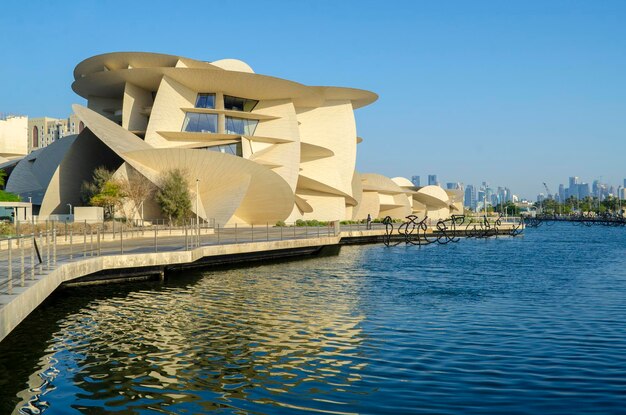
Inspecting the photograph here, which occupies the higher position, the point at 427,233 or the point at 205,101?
the point at 205,101

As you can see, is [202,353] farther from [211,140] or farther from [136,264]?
[211,140]

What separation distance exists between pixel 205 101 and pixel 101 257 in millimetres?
39086

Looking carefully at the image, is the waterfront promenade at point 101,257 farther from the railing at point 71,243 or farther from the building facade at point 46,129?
the building facade at point 46,129

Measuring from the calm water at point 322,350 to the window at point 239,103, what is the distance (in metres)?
39.8

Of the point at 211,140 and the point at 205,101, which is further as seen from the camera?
the point at 205,101

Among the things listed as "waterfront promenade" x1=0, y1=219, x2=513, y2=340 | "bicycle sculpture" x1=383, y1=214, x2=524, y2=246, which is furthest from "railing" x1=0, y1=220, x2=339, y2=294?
"bicycle sculpture" x1=383, y1=214, x2=524, y2=246

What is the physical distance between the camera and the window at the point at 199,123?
5603cm

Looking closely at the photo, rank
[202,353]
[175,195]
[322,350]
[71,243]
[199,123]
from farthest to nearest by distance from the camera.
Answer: [199,123], [175,195], [71,243], [322,350], [202,353]

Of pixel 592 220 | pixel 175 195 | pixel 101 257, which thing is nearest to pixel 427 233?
pixel 175 195

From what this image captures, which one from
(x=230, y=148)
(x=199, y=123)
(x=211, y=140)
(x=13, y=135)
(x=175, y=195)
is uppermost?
→ (x=13, y=135)

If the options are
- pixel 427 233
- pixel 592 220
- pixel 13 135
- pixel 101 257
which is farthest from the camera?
pixel 592 220

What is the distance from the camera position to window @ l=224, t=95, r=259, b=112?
197 ft

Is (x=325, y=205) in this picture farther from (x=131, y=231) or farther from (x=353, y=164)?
(x=131, y=231)

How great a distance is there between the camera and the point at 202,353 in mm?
11859
